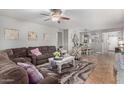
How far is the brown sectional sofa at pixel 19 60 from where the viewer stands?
1677mm

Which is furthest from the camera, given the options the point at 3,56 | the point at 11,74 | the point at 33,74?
the point at 3,56

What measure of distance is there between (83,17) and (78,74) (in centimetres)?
83

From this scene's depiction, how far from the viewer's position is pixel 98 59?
208 cm

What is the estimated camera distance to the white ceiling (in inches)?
74.9

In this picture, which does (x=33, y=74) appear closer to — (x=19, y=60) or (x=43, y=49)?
(x=19, y=60)

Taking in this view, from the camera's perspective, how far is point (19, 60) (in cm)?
197

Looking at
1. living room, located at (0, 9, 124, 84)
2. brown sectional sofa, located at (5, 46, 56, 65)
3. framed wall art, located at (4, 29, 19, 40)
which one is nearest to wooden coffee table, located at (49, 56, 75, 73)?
living room, located at (0, 9, 124, 84)

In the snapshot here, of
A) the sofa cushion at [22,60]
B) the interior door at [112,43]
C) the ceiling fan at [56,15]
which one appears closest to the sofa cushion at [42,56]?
the sofa cushion at [22,60]

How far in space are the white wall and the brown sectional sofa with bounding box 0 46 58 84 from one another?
7 centimetres

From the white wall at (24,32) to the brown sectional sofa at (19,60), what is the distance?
0.24ft

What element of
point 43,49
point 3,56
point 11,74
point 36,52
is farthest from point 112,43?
point 3,56

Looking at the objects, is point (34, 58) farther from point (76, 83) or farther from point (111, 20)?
point (111, 20)
